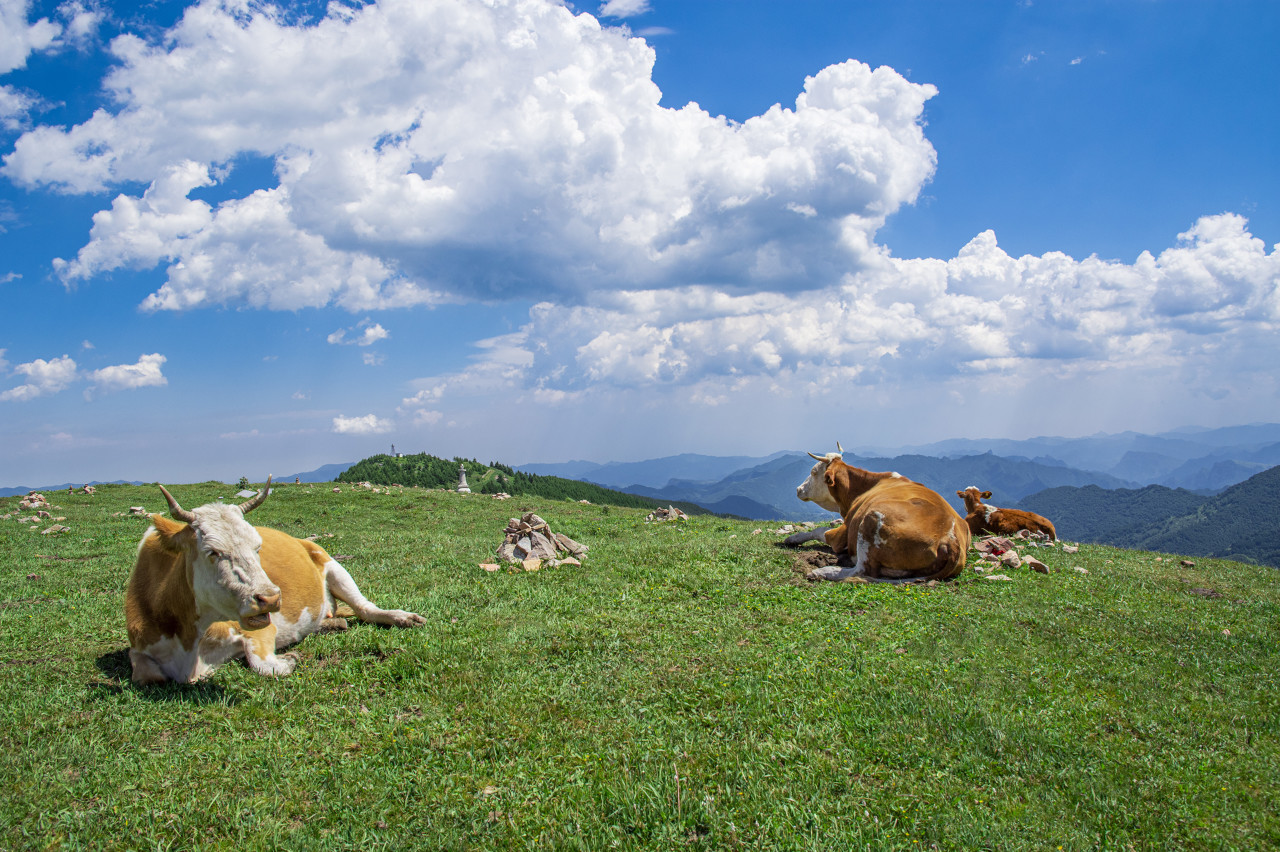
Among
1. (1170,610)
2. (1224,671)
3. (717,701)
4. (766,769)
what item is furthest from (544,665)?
(1170,610)

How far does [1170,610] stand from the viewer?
30.8 ft

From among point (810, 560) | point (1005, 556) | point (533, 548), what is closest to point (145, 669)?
point (533, 548)

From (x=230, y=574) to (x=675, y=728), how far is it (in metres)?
4.65

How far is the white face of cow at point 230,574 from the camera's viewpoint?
19.7 feet

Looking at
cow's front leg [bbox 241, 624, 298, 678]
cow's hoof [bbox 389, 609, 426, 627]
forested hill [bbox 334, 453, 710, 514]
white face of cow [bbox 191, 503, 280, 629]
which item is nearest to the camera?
white face of cow [bbox 191, 503, 280, 629]

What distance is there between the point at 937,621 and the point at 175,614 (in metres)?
9.60

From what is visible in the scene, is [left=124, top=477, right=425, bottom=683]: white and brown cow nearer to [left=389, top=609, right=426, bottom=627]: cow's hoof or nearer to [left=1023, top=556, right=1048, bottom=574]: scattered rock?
[left=389, top=609, right=426, bottom=627]: cow's hoof

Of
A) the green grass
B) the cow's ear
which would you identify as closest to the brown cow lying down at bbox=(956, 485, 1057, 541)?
the green grass

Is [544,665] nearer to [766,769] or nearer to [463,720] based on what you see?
[463,720]

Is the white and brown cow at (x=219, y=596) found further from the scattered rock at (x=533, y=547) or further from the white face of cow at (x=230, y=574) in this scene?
the scattered rock at (x=533, y=547)

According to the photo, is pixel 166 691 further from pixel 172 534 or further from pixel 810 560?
pixel 810 560

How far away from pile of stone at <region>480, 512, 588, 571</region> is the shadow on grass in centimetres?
516

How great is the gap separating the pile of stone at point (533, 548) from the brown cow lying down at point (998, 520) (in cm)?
1109

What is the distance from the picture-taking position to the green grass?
4.32m
